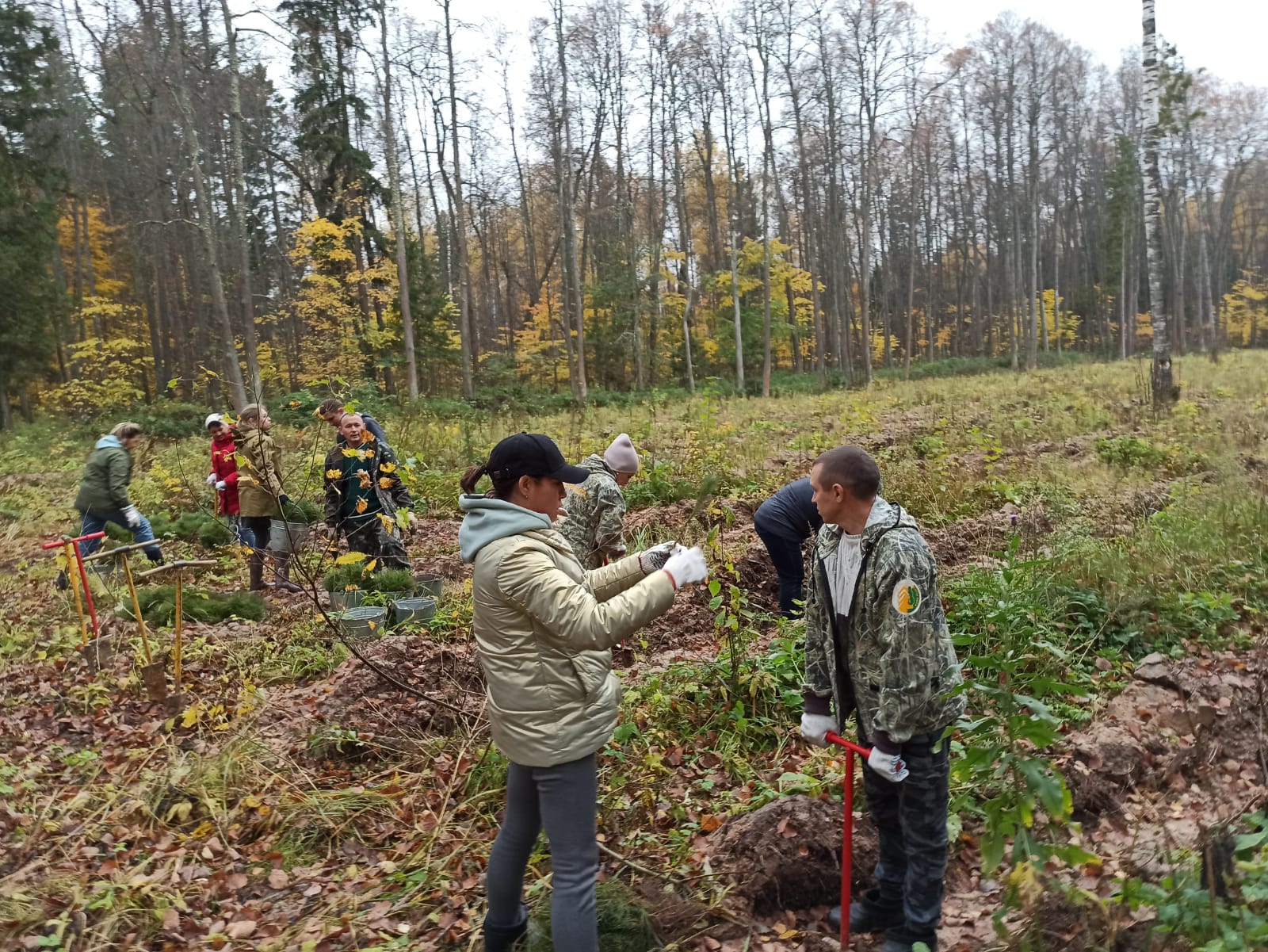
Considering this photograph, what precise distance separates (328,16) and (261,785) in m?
24.3

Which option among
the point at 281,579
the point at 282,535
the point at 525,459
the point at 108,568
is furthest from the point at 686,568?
the point at 108,568

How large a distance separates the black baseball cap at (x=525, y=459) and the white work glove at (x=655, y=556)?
1.57 feet

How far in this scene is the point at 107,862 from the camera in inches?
137

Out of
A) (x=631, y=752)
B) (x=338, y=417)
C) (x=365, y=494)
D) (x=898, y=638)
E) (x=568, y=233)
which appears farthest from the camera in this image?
(x=568, y=233)

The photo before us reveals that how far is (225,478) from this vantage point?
799 centimetres

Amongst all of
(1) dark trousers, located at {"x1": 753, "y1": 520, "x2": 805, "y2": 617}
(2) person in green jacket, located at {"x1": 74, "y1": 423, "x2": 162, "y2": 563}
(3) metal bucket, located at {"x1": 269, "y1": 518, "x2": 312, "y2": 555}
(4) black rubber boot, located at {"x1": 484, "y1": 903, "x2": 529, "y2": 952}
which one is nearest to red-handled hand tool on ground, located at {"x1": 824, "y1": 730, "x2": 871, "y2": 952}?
(4) black rubber boot, located at {"x1": 484, "y1": 903, "x2": 529, "y2": 952}

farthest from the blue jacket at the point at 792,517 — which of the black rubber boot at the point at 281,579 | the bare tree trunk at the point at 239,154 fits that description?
the bare tree trunk at the point at 239,154

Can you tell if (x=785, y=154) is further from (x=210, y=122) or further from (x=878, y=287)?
(x=210, y=122)

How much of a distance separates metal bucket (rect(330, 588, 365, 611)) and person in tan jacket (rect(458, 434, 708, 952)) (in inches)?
162

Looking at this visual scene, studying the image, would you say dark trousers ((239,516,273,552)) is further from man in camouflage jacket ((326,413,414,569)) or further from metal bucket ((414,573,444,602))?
metal bucket ((414,573,444,602))

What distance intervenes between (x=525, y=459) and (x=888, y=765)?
5.22ft

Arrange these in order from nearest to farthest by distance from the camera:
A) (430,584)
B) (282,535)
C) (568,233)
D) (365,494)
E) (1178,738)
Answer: (1178,738) → (365,494) → (430,584) → (282,535) → (568,233)

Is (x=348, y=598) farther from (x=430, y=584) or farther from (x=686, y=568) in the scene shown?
(x=686, y=568)

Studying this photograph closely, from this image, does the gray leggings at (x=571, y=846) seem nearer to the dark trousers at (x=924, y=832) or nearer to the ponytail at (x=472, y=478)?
the ponytail at (x=472, y=478)
